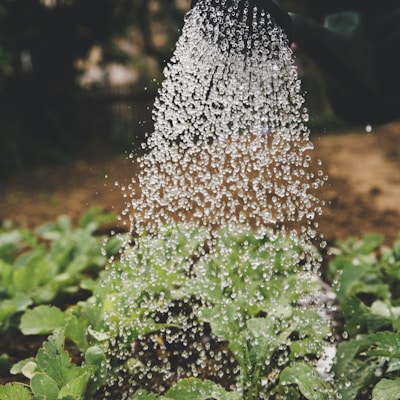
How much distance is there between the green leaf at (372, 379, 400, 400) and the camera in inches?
68.2

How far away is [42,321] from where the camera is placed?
2.22 meters

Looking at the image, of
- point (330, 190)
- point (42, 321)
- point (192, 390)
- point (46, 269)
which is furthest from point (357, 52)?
point (330, 190)

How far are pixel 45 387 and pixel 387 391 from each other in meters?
1.00

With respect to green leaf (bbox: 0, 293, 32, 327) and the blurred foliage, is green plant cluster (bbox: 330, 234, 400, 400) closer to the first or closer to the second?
green leaf (bbox: 0, 293, 32, 327)

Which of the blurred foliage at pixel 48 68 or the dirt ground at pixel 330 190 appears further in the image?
the blurred foliage at pixel 48 68

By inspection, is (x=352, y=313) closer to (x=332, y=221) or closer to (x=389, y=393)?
(x=389, y=393)

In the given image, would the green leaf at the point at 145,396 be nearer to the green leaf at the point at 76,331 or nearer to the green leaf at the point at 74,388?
the green leaf at the point at 74,388

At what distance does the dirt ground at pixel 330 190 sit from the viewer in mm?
4668

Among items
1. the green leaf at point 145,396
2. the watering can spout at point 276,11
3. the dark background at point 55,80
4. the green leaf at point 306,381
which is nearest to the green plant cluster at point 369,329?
the green leaf at point 306,381

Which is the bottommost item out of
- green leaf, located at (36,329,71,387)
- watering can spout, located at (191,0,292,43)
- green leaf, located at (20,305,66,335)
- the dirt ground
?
green leaf, located at (36,329,71,387)

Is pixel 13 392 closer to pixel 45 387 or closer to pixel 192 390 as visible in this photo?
pixel 45 387

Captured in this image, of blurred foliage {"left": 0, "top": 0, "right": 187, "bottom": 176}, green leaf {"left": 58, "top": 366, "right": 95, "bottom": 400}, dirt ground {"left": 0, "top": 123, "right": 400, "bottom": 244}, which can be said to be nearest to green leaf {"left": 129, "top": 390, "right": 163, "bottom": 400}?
green leaf {"left": 58, "top": 366, "right": 95, "bottom": 400}

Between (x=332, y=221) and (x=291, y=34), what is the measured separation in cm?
279

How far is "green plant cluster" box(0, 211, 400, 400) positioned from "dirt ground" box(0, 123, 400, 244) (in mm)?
1236
